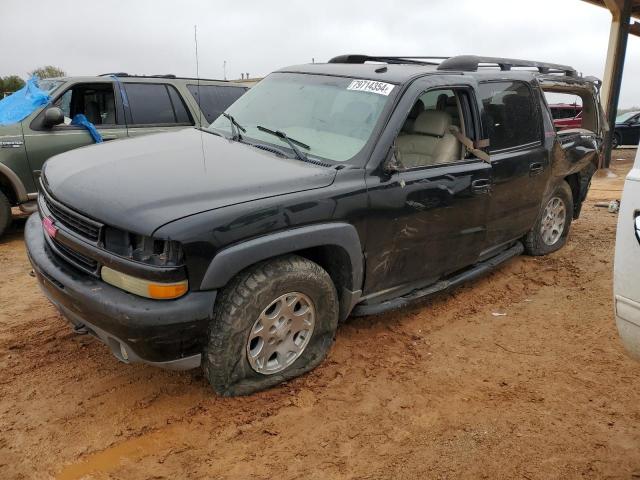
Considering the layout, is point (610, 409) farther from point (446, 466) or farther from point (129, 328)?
point (129, 328)

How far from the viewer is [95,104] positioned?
6.47 metres

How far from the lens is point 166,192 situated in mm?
2656

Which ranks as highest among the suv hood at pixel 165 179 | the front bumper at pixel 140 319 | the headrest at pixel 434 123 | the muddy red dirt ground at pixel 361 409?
the headrest at pixel 434 123

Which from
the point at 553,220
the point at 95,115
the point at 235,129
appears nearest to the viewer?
the point at 235,129

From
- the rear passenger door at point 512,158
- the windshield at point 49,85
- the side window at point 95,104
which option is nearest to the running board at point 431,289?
the rear passenger door at point 512,158

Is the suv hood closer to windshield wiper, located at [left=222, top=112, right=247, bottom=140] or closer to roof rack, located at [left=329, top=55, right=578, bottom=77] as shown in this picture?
windshield wiper, located at [left=222, top=112, right=247, bottom=140]

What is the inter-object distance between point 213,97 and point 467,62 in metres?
4.09

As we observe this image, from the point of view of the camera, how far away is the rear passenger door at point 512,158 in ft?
13.7

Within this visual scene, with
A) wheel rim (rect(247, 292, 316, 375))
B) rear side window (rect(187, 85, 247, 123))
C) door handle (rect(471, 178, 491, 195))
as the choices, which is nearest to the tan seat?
door handle (rect(471, 178, 491, 195))

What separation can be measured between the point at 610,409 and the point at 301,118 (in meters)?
2.67

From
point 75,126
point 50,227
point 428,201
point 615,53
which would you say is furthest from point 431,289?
point 615,53

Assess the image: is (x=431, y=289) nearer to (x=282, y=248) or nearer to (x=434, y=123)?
(x=434, y=123)

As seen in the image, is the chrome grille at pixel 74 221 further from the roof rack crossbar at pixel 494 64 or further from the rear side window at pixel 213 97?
the rear side window at pixel 213 97

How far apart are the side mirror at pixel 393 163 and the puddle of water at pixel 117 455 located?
198cm
